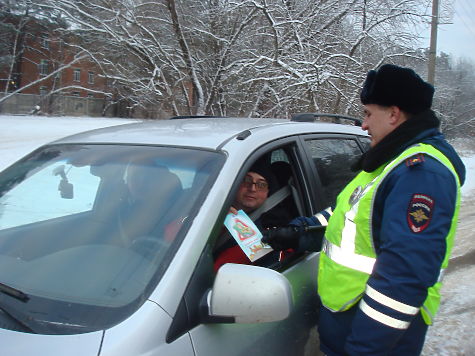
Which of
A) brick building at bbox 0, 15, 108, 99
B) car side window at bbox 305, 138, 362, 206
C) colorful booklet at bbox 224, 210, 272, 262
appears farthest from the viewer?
brick building at bbox 0, 15, 108, 99

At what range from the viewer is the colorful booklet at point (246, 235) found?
6.63ft

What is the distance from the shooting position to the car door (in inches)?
59.1

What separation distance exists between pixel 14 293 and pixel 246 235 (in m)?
0.98

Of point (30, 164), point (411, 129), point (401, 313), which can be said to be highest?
point (411, 129)

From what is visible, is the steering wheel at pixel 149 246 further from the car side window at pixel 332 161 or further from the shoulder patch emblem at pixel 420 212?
the car side window at pixel 332 161

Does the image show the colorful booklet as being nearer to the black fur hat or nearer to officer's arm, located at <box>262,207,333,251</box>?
officer's arm, located at <box>262,207,333,251</box>

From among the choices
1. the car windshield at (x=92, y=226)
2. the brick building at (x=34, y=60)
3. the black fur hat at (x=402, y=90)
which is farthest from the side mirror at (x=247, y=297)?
the brick building at (x=34, y=60)

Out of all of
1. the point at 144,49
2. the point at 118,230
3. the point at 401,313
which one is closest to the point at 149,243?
the point at 118,230

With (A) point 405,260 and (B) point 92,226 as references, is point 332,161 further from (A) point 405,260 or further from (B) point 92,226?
(B) point 92,226

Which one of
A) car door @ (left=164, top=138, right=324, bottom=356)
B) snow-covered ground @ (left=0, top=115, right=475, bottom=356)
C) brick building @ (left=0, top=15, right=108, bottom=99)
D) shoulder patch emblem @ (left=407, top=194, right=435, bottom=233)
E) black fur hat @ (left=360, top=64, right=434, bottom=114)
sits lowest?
snow-covered ground @ (left=0, top=115, right=475, bottom=356)

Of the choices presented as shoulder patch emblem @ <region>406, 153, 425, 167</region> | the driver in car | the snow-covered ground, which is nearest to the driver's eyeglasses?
the driver in car

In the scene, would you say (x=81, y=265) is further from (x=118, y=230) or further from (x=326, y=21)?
(x=326, y=21)

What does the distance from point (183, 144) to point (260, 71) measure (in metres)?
6.99

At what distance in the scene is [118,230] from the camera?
1.78 meters
